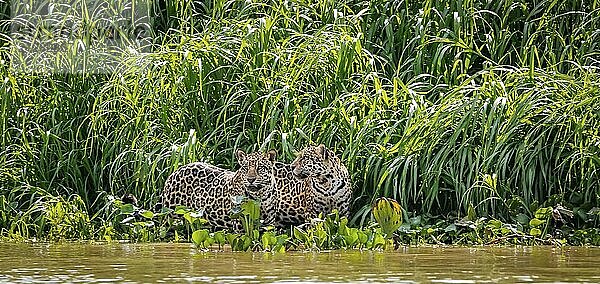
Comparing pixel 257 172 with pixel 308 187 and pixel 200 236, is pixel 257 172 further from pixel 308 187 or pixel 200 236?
pixel 200 236

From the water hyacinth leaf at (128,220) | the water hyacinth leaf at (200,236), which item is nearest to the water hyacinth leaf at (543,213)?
the water hyacinth leaf at (200,236)

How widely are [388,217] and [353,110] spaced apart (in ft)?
5.25

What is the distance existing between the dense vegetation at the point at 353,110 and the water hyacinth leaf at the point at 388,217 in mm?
786

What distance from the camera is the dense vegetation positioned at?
18.7ft

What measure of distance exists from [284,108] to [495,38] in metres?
1.66

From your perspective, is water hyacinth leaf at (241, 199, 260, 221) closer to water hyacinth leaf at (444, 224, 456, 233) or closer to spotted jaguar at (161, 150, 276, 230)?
spotted jaguar at (161, 150, 276, 230)

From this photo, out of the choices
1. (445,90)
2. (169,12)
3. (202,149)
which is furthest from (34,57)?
(445,90)

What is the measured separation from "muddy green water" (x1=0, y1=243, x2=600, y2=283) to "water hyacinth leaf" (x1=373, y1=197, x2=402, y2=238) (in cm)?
13

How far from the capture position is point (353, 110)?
6285mm

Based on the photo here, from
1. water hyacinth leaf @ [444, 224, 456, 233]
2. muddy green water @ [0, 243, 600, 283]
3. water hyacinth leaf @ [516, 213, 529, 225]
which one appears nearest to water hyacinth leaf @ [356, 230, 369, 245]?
muddy green water @ [0, 243, 600, 283]

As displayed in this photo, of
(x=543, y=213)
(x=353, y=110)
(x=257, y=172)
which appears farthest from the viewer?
(x=353, y=110)

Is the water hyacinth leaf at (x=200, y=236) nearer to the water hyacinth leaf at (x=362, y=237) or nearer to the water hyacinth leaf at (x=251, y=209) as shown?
the water hyacinth leaf at (x=251, y=209)

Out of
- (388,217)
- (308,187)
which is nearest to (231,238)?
(388,217)

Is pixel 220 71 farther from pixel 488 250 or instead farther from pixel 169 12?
pixel 488 250
